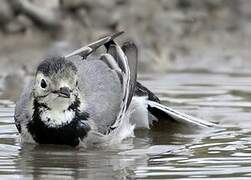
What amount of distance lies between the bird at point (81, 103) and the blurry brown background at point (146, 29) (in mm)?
3883

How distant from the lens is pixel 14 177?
24.3 feet

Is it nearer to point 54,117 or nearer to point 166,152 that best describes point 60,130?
point 54,117

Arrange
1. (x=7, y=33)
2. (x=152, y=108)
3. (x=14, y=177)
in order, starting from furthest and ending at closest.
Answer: (x=7, y=33) < (x=152, y=108) < (x=14, y=177)

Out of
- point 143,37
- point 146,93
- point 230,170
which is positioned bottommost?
point 230,170

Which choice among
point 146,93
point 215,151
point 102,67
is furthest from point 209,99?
point 215,151

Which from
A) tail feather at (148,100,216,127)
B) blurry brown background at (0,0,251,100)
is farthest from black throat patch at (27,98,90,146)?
blurry brown background at (0,0,251,100)

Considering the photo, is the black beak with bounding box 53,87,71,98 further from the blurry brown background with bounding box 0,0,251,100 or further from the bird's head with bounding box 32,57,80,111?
the blurry brown background with bounding box 0,0,251,100

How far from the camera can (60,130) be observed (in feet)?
29.0

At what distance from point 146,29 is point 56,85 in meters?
6.84

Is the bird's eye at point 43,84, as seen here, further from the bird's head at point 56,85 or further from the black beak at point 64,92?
the black beak at point 64,92

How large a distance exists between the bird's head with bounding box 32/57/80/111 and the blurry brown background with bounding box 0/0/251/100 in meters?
4.79

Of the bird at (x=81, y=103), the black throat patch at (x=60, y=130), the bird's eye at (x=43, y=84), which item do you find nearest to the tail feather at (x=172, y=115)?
the bird at (x=81, y=103)

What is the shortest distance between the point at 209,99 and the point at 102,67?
1.94 m

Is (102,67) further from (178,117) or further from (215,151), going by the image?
(215,151)
